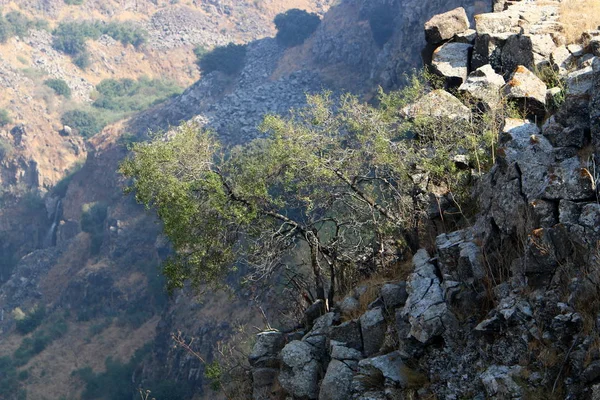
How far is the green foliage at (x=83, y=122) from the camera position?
68.8m

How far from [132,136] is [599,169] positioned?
193 feet

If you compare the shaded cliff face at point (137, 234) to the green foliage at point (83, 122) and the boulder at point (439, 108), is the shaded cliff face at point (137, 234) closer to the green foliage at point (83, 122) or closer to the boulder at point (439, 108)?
the green foliage at point (83, 122)

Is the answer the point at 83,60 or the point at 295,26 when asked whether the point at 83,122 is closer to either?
the point at 83,60

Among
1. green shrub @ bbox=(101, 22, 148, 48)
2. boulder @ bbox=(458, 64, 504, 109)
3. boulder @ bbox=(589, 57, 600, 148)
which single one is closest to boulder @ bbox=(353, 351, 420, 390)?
boulder @ bbox=(589, 57, 600, 148)

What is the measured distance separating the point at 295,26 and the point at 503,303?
71294mm

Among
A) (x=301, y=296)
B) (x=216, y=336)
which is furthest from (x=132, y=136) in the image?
(x=301, y=296)

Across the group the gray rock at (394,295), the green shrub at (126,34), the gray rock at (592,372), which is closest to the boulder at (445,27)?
the gray rock at (394,295)

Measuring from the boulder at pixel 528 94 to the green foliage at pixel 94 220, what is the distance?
4851 centimetres

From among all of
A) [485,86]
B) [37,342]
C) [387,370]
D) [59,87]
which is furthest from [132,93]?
[387,370]

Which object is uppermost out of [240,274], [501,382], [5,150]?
[501,382]

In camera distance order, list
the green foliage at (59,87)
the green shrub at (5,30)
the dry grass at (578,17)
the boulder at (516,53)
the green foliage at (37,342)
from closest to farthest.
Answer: the boulder at (516,53) → the dry grass at (578,17) → the green foliage at (37,342) → the green foliage at (59,87) → the green shrub at (5,30)

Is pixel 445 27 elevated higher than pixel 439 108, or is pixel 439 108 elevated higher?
pixel 445 27

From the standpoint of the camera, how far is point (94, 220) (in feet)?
184

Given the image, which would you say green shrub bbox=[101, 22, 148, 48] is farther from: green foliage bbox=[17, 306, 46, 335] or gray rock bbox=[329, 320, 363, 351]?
gray rock bbox=[329, 320, 363, 351]
